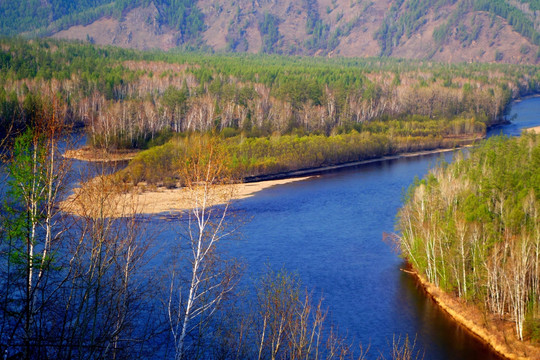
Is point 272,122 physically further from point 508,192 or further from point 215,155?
point 215,155

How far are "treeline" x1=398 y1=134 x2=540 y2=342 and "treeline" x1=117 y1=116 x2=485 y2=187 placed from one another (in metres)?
13.9

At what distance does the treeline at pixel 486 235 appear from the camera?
63.3ft

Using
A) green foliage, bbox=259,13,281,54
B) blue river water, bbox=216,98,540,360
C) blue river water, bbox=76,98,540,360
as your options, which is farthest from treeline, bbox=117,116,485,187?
green foliage, bbox=259,13,281,54

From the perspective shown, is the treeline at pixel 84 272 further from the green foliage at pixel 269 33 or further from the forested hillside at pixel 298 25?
the green foliage at pixel 269 33

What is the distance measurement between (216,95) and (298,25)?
122 metres

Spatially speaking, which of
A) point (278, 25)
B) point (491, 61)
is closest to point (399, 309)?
point (491, 61)

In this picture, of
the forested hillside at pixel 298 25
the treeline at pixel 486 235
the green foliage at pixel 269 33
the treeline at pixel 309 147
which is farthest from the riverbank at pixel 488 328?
the green foliage at pixel 269 33

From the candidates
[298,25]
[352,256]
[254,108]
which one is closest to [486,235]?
[352,256]

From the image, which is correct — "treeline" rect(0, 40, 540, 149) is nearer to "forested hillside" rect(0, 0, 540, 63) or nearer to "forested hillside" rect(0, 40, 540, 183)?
"forested hillside" rect(0, 40, 540, 183)

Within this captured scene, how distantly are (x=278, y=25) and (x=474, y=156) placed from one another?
505 ft

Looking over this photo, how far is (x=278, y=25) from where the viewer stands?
178125 mm

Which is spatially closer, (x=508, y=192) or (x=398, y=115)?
(x=508, y=192)

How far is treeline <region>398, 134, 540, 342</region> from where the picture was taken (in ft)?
63.3

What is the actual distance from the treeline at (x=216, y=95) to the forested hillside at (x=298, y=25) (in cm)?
6557
